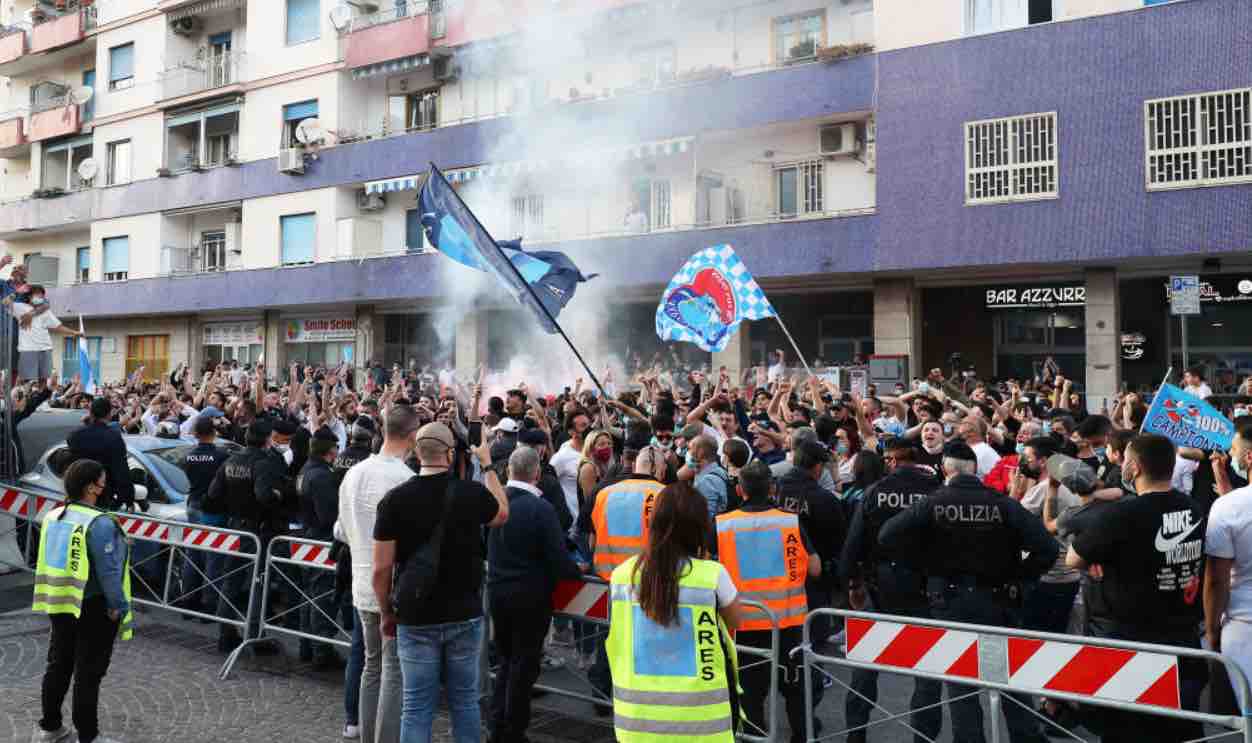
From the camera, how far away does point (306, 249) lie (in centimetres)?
2698

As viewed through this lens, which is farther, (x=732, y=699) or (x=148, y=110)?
(x=148, y=110)

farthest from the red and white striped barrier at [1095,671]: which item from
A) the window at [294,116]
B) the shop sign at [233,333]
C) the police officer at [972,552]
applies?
the shop sign at [233,333]

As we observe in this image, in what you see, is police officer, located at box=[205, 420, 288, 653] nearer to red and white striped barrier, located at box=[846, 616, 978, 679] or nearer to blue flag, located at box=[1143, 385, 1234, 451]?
red and white striped barrier, located at box=[846, 616, 978, 679]

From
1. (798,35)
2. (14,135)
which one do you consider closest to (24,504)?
(798,35)

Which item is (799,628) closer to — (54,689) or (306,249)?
(54,689)

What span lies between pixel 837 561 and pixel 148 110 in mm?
30442

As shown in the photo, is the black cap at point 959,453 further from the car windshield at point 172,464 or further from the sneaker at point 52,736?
the car windshield at point 172,464

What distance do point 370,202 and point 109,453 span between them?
1858 centimetres

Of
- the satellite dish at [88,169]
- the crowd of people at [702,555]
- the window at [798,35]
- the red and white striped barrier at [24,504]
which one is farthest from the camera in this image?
the satellite dish at [88,169]

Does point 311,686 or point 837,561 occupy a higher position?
point 837,561

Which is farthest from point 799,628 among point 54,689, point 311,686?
point 54,689

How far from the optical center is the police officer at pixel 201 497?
8.03m

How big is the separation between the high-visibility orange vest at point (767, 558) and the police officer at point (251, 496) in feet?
12.0

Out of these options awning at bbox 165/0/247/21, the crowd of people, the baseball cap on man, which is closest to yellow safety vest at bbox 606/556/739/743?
the crowd of people
